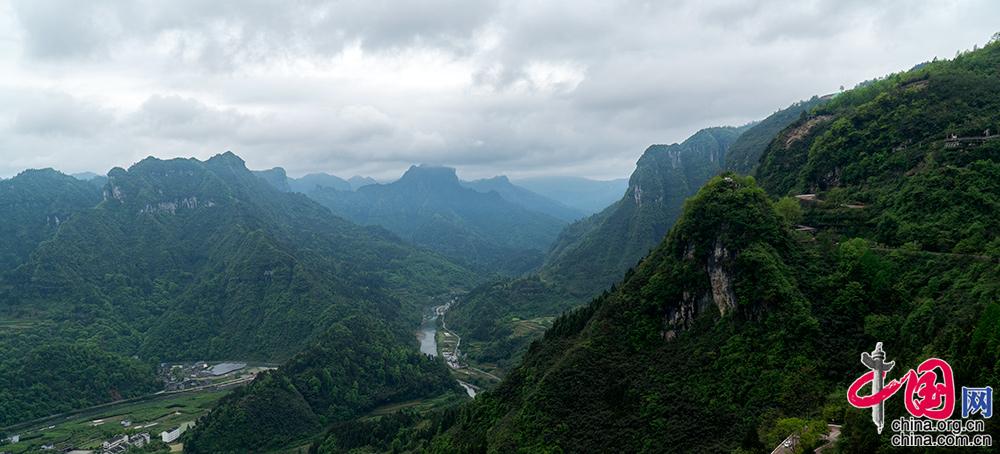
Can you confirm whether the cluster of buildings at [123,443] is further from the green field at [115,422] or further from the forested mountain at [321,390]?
the forested mountain at [321,390]

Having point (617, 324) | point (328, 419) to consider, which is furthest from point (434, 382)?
point (617, 324)

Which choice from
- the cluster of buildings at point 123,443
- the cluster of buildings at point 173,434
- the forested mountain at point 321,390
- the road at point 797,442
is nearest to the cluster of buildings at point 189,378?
the cluster of buildings at point 173,434

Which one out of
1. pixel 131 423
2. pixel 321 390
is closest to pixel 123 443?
pixel 131 423

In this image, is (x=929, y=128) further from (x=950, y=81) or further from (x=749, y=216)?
(x=749, y=216)

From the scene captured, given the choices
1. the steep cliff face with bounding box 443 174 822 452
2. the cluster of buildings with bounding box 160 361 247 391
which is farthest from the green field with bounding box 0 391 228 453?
the steep cliff face with bounding box 443 174 822 452

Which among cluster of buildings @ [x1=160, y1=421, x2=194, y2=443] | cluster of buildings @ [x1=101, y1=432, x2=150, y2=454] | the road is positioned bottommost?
cluster of buildings @ [x1=160, y1=421, x2=194, y2=443]

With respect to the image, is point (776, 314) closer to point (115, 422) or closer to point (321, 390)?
point (321, 390)

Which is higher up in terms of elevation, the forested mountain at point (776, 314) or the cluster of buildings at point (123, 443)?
the forested mountain at point (776, 314)

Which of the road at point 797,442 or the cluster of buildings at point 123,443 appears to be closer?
the road at point 797,442

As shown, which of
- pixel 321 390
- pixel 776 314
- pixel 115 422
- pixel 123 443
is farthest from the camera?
pixel 321 390

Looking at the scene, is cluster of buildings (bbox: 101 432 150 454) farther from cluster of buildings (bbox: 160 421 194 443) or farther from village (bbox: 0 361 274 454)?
cluster of buildings (bbox: 160 421 194 443)
